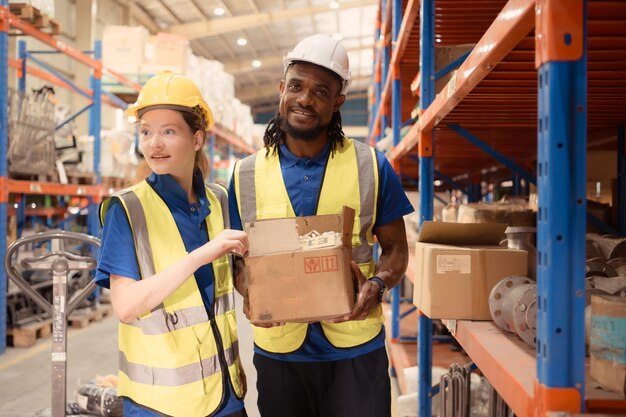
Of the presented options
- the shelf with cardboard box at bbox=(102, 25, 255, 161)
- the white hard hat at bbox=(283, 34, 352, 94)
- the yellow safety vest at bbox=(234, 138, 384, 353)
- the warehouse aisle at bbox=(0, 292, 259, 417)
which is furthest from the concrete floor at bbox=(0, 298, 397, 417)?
the shelf with cardboard box at bbox=(102, 25, 255, 161)

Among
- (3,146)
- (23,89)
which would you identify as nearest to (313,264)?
(3,146)

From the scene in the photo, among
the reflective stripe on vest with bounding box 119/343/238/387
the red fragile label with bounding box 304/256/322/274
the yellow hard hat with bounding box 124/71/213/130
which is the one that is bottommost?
the reflective stripe on vest with bounding box 119/343/238/387

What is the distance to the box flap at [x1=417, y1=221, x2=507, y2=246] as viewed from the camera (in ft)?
8.20

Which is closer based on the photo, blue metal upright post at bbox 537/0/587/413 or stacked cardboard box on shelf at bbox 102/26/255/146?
blue metal upright post at bbox 537/0/587/413

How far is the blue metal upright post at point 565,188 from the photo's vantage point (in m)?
1.23

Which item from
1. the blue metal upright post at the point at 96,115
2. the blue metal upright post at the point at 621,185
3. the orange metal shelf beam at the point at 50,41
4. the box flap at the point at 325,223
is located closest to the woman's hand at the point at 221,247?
the box flap at the point at 325,223

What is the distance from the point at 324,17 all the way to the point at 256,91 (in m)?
9.62

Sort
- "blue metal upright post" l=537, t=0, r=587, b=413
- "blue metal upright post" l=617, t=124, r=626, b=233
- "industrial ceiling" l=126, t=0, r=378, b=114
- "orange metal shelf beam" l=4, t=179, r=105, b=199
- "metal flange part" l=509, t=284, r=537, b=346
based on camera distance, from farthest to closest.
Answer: "industrial ceiling" l=126, t=0, r=378, b=114 → "orange metal shelf beam" l=4, t=179, r=105, b=199 → "blue metal upright post" l=617, t=124, r=626, b=233 → "metal flange part" l=509, t=284, r=537, b=346 → "blue metal upright post" l=537, t=0, r=587, b=413

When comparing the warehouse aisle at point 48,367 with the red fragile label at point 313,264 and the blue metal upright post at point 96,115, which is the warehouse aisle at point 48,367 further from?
the red fragile label at point 313,264

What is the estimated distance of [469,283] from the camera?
2.28 meters

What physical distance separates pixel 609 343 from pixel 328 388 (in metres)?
1.18

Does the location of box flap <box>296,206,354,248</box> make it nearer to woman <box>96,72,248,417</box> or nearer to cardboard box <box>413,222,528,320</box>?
woman <box>96,72,248,417</box>


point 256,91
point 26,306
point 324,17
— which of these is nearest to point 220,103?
point 26,306

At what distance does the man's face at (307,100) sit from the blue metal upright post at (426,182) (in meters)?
1.15
